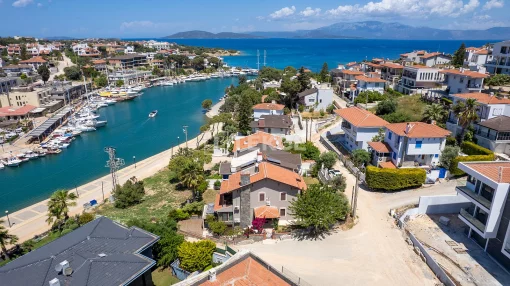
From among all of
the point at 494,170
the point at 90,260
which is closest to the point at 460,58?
the point at 494,170

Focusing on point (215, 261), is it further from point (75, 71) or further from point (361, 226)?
point (75, 71)

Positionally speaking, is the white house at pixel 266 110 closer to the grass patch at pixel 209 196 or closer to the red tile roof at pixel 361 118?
the red tile roof at pixel 361 118

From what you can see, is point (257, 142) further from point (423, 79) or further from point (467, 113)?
point (423, 79)

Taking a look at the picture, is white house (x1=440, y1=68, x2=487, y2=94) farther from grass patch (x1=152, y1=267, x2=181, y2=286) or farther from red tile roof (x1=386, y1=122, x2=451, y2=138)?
grass patch (x1=152, y1=267, x2=181, y2=286)

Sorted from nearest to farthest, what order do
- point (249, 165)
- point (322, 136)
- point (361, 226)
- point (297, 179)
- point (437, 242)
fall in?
point (437, 242) < point (361, 226) < point (297, 179) < point (249, 165) < point (322, 136)

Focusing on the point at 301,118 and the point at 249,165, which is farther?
the point at 301,118

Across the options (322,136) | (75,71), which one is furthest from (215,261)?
(75,71)

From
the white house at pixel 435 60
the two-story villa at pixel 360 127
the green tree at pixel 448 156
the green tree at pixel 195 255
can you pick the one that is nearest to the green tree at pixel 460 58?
the white house at pixel 435 60
